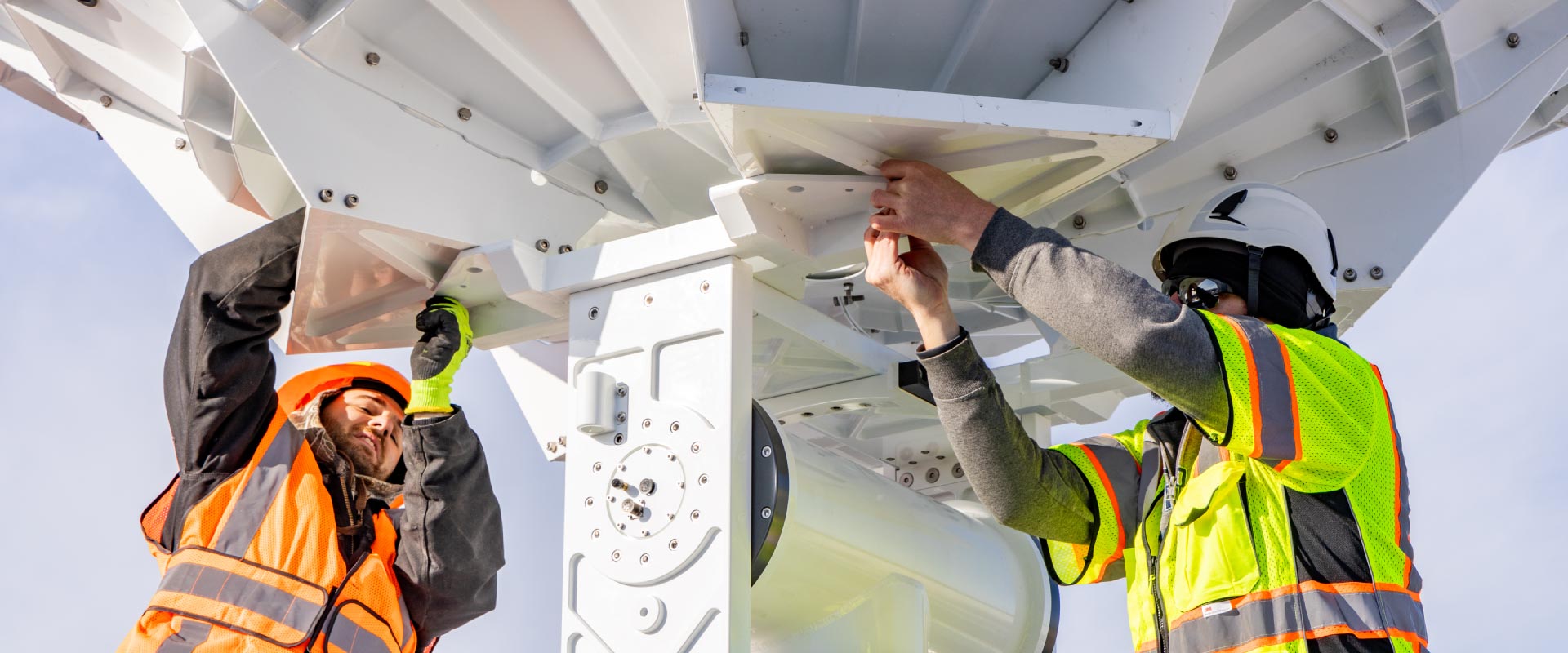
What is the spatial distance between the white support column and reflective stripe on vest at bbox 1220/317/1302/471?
142 cm

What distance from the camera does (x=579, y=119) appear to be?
413 centimetres

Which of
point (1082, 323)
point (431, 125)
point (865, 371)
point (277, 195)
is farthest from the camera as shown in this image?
point (865, 371)

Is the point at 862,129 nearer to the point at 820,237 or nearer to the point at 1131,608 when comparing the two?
the point at 820,237

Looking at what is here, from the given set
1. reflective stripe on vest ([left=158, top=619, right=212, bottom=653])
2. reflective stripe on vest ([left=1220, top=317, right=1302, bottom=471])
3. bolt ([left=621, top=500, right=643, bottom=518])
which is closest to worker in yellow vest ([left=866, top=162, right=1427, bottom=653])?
reflective stripe on vest ([left=1220, top=317, right=1302, bottom=471])

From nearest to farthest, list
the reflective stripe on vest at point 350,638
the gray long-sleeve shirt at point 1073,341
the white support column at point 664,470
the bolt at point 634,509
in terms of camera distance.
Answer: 1. the gray long-sleeve shirt at point 1073,341
2. the white support column at point 664,470
3. the bolt at point 634,509
4. the reflective stripe on vest at point 350,638

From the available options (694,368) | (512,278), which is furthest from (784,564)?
(512,278)

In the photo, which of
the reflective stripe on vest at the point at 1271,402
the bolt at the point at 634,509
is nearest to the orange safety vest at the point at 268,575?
the bolt at the point at 634,509

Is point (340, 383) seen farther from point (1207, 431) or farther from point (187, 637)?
point (1207, 431)

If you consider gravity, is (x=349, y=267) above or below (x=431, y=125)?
below

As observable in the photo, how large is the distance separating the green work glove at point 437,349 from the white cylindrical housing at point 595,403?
2.46ft

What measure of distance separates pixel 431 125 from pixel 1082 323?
2211 mm

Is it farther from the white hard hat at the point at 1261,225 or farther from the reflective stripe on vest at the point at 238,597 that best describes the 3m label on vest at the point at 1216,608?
the reflective stripe on vest at the point at 238,597

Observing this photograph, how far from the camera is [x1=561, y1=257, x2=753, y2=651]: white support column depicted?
3.58 m

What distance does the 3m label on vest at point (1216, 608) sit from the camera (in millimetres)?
2939
